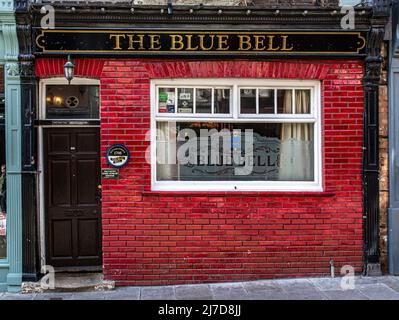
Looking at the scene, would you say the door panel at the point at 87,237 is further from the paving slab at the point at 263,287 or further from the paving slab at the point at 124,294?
the paving slab at the point at 263,287

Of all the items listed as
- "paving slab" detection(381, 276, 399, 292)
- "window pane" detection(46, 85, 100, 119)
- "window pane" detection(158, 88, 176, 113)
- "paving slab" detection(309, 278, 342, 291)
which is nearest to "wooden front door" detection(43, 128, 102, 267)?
"window pane" detection(46, 85, 100, 119)

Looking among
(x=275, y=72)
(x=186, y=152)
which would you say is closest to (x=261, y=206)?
(x=186, y=152)

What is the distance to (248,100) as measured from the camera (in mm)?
7570

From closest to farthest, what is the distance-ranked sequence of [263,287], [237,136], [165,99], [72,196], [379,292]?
[379,292] → [263,287] → [165,99] → [237,136] → [72,196]

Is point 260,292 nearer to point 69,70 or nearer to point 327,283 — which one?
point 327,283

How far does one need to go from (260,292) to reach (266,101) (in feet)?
9.27

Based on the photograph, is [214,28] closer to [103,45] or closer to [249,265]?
[103,45]

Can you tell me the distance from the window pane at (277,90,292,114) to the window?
0.02 metres

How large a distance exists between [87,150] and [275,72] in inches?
122

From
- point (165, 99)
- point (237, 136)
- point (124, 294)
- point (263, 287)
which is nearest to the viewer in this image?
point (124, 294)

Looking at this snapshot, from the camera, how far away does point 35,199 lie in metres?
7.25

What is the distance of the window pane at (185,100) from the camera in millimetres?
7500

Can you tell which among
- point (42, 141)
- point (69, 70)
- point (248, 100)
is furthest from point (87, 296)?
point (248, 100)

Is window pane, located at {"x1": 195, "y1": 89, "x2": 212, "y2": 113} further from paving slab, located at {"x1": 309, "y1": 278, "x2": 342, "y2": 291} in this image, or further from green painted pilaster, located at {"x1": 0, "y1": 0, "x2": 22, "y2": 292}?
paving slab, located at {"x1": 309, "y1": 278, "x2": 342, "y2": 291}
